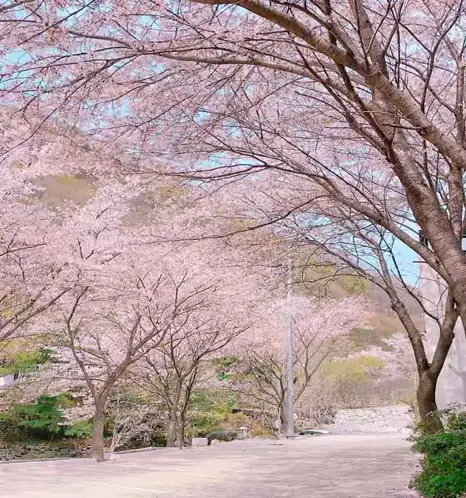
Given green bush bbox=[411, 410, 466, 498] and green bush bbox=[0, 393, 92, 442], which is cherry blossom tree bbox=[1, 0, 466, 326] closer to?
green bush bbox=[411, 410, 466, 498]

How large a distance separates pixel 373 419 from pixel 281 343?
9649 millimetres

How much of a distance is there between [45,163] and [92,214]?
2250mm

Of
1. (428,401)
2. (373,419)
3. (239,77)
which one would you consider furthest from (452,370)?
(373,419)

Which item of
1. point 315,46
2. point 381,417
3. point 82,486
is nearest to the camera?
point 315,46

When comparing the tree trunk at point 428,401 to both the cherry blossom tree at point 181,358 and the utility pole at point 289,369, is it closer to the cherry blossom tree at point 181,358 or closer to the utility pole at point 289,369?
the cherry blossom tree at point 181,358

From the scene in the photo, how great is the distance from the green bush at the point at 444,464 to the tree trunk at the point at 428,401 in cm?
30

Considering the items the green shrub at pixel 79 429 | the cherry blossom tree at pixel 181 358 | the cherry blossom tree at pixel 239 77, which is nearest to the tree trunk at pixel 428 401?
the cherry blossom tree at pixel 239 77

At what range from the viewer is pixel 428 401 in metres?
4.89

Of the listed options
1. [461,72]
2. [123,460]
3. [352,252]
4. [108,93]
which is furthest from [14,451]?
[461,72]

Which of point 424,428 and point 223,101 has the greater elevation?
point 223,101

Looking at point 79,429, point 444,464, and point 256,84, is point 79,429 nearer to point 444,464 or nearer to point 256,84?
point 444,464

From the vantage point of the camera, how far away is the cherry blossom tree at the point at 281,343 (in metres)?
16.8

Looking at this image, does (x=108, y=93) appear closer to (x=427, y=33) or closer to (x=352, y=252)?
(x=427, y=33)

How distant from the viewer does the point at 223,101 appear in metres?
4.17
